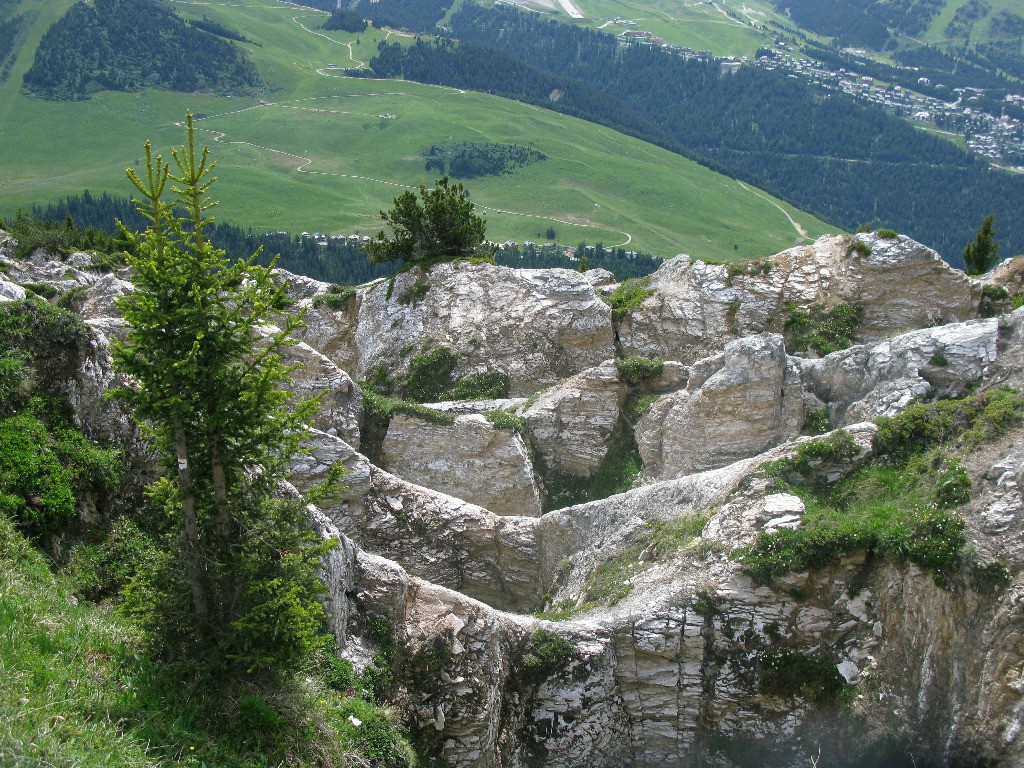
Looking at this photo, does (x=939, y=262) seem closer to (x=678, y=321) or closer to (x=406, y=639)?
(x=678, y=321)

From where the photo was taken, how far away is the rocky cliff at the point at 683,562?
1794 cm

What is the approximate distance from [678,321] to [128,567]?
27857 millimetres

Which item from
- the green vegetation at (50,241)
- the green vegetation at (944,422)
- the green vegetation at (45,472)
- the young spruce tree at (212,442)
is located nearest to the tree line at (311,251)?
the green vegetation at (50,241)

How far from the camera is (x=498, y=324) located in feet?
128

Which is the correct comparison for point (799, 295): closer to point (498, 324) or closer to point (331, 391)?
point (498, 324)

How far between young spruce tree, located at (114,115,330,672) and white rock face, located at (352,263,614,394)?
23.4 meters

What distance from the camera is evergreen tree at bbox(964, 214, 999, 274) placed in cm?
4862

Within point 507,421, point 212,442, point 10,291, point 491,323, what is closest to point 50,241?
point 491,323

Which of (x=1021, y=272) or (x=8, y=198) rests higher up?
(x=1021, y=272)

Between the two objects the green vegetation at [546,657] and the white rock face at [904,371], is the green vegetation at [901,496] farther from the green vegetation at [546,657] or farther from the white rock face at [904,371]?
the green vegetation at [546,657]

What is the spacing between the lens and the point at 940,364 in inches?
1044

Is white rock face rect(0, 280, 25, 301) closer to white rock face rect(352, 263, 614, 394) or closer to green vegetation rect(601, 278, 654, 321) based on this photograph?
white rock face rect(352, 263, 614, 394)

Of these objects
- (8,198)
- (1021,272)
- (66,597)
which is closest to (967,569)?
(66,597)

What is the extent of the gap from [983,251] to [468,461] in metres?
37.1
